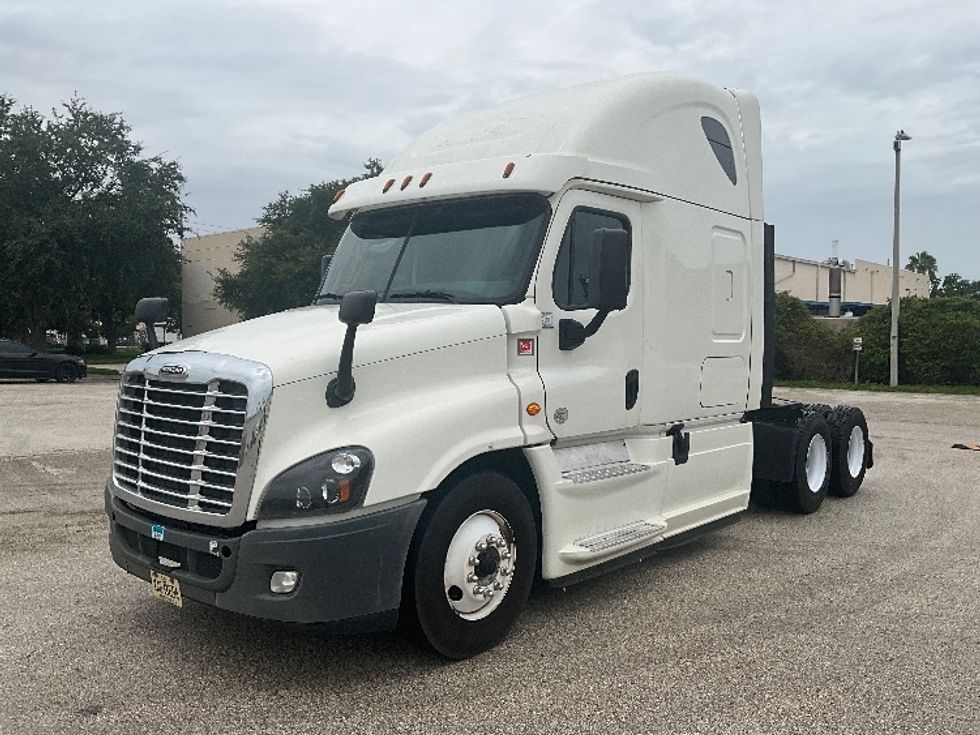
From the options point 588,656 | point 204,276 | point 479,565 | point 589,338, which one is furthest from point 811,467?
point 204,276

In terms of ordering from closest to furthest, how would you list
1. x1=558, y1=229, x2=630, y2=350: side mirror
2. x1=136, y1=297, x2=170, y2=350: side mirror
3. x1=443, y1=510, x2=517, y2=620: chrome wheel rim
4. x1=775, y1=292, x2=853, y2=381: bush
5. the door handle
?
x1=443, y1=510, x2=517, y2=620: chrome wheel rim, x1=558, y1=229, x2=630, y2=350: side mirror, x1=136, y1=297, x2=170, y2=350: side mirror, the door handle, x1=775, y1=292, x2=853, y2=381: bush

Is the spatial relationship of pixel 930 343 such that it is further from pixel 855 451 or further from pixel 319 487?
pixel 319 487

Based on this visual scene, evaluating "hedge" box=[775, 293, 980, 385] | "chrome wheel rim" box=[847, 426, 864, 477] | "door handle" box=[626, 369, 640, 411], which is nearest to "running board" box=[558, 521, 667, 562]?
"door handle" box=[626, 369, 640, 411]

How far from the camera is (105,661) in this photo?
15.5 feet

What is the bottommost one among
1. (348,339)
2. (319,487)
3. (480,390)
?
(319,487)

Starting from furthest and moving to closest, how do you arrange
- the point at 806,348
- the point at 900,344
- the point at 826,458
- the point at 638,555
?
the point at 806,348
the point at 900,344
the point at 826,458
the point at 638,555

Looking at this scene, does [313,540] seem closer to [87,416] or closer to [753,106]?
[753,106]

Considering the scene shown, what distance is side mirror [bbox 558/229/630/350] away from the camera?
501 cm

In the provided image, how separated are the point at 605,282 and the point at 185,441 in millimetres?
2412

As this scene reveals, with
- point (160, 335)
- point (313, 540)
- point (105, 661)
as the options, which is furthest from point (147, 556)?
point (160, 335)

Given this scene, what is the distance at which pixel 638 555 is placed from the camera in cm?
586

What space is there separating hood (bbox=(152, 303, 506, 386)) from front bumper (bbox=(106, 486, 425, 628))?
0.75m

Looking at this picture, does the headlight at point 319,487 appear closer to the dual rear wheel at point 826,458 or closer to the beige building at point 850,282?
the dual rear wheel at point 826,458

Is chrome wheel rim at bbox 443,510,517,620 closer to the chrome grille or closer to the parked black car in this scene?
the chrome grille
